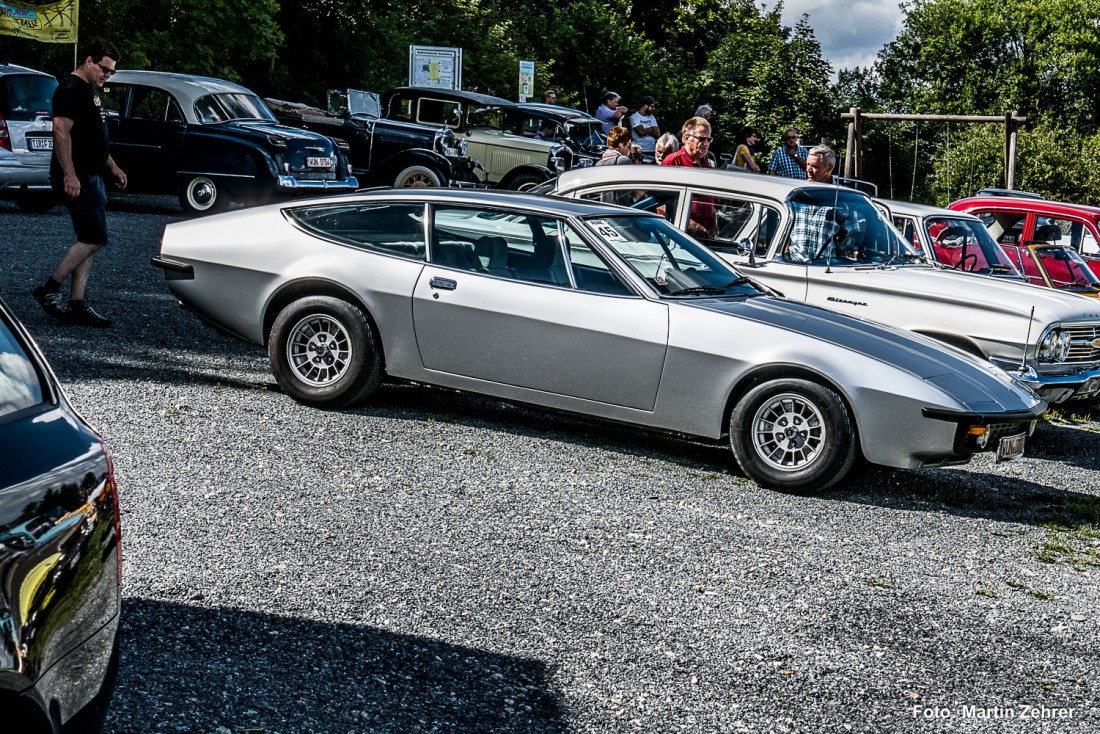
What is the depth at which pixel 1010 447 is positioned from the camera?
650 centimetres

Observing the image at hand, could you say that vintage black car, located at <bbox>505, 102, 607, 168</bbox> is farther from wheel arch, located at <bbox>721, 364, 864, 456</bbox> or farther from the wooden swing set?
wheel arch, located at <bbox>721, 364, 864, 456</bbox>

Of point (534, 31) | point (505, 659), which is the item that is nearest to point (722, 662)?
point (505, 659)

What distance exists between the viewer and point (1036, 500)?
7.07m

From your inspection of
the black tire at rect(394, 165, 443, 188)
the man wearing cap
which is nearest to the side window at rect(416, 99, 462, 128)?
the black tire at rect(394, 165, 443, 188)

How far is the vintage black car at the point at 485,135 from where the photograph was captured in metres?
21.3

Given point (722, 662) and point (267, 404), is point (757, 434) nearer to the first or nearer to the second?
point (722, 662)

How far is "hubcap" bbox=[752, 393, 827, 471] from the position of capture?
6.48 metres

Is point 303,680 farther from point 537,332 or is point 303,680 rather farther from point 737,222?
point 737,222

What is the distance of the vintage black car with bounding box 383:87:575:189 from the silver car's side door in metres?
14.2

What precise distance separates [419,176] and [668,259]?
1281cm

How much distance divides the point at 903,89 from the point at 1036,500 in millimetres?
64227

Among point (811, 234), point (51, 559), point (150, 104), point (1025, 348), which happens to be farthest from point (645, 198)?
point (150, 104)

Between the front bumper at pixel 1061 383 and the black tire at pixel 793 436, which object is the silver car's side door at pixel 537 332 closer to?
the black tire at pixel 793 436

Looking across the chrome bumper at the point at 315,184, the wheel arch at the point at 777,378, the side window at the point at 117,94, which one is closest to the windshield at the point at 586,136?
the chrome bumper at the point at 315,184
